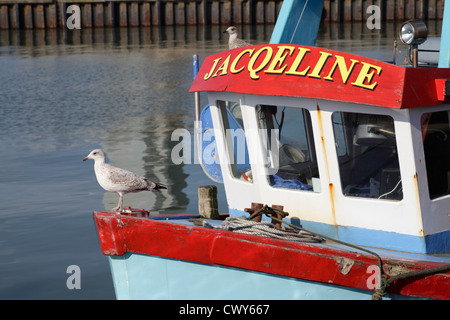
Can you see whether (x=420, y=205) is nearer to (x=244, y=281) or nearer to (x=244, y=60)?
(x=244, y=281)

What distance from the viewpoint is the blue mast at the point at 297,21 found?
9.82 metres

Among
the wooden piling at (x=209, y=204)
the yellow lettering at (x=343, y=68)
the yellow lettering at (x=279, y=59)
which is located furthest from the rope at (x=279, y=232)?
the yellow lettering at (x=343, y=68)

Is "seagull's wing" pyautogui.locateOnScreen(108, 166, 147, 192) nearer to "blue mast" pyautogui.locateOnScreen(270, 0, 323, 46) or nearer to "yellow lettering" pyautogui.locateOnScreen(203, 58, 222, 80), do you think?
"yellow lettering" pyautogui.locateOnScreen(203, 58, 222, 80)

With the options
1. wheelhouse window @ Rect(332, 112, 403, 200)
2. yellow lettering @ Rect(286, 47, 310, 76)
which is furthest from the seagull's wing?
wheelhouse window @ Rect(332, 112, 403, 200)

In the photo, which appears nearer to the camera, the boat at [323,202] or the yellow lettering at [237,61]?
the boat at [323,202]

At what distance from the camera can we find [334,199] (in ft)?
25.6

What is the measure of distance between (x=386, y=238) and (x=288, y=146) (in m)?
1.60

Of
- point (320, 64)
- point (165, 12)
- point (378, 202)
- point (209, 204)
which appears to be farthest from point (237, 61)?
point (165, 12)

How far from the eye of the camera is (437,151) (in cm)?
745

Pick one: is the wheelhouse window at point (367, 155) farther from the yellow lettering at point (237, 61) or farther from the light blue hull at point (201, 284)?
the yellow lettering at point (237, 61)

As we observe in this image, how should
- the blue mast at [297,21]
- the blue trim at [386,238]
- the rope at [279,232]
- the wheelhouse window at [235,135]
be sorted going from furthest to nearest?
the blue mast at [297,21]
the wheelhouse window at [235,135]
the blue trim at [386,238]
the rope at [279,232]

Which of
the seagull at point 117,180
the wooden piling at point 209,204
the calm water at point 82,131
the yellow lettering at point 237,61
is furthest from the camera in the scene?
the calm water at point 82,131

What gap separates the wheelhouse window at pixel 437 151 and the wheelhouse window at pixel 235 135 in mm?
2077

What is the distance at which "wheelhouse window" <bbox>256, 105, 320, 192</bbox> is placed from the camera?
8.29 m
